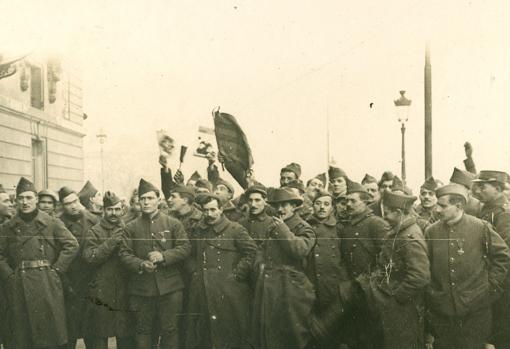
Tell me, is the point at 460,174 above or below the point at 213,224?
above

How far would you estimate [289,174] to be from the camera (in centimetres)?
757

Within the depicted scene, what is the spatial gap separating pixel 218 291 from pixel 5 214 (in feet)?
8.87

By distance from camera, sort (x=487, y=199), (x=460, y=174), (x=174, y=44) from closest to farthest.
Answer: (x=487, y=199), (x=460, y=174), (x=174, y=44)

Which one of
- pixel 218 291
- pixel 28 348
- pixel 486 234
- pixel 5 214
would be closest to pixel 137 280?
pixel 218 291

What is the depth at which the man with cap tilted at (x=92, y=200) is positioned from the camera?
7914mm

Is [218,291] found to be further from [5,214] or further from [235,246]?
[5,214]

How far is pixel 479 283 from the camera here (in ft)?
17.2

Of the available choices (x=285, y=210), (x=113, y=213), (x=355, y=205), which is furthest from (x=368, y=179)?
(x=113, y=213)

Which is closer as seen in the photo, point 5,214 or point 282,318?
point 282,318

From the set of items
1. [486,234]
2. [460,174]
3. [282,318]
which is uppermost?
[460,174]

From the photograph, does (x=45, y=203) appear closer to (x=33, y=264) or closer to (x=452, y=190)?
(x=33, y=264)

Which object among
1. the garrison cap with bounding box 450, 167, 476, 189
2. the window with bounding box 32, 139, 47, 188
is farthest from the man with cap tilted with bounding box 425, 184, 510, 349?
the window with bounding box 32, 139, 47, 188

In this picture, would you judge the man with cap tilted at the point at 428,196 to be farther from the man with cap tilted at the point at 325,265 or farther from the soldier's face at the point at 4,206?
the soldier's face at the point at 4,206

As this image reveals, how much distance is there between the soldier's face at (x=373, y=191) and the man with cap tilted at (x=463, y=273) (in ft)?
5.48
